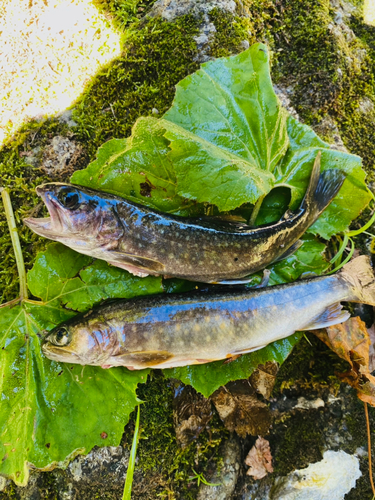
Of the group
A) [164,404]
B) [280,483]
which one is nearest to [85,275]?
[164,404]

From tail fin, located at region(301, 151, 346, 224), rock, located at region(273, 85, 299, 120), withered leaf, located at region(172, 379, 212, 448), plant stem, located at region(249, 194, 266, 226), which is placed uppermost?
rock, located at region(273, 85, 299, 120)

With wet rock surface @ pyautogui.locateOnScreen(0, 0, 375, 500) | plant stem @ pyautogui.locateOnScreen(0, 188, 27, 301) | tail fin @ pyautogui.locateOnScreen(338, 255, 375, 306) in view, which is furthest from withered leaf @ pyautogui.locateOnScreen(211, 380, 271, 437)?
plant stem @ pyautogui.locateOnScreen(0, 188, 27, 301)

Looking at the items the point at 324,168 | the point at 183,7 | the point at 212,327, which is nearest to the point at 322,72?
the point at 324,168

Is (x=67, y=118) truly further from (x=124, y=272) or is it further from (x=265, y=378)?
(x=265, y=378)

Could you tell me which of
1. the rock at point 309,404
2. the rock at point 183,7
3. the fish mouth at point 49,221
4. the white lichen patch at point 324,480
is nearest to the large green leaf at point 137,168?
the fish mouth at point 49,221

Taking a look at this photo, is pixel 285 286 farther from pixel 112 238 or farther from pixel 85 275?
pixel 85 275

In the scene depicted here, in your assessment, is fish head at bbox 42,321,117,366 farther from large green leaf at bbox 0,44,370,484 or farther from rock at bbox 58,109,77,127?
rock at bbox 58,109,77,127

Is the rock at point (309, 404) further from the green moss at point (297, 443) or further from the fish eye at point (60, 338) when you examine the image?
the fish eye at point (60, 338)
